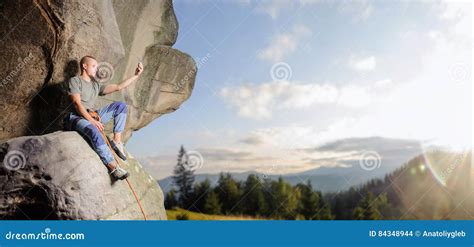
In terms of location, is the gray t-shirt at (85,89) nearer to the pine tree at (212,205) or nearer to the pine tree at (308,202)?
the pine tree at (212,205)

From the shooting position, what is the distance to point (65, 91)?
10453mm

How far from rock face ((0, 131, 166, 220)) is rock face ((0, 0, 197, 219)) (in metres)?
0.02

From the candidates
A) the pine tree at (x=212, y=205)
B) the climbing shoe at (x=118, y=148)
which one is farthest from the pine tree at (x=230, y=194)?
the climbing shoe at (x=118, y=148)

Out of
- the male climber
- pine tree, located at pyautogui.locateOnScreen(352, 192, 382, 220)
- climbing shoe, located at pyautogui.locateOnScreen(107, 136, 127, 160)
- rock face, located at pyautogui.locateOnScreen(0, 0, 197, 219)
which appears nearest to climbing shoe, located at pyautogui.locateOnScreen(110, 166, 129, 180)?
the male climber

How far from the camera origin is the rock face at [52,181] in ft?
27.3

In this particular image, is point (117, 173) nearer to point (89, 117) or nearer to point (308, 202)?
point (89, 117)

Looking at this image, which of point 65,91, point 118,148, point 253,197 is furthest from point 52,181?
point 253,197

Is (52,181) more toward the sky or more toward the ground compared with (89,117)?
more toward the ground

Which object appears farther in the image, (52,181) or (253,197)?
(253,197)

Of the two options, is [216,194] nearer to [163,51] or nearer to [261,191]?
[261,191]

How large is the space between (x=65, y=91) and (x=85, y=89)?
4.33 ft

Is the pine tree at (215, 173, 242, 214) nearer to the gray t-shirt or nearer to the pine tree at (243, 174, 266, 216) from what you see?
the pine tree at (243, 174, 266, 216)

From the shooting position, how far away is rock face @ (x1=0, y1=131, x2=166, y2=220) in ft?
27.3

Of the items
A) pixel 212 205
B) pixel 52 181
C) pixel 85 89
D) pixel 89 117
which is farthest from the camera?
pixel 212 205
